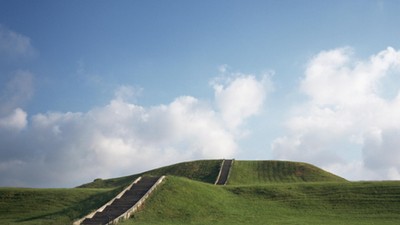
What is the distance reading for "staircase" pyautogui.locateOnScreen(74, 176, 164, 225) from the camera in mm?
33500

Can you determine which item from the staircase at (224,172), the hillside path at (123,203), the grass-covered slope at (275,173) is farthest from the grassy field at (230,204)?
the grass-covered slope at (275,173)

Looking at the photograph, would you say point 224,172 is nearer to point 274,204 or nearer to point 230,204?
point 274,204

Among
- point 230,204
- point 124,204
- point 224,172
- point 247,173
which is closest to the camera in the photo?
point 124,204

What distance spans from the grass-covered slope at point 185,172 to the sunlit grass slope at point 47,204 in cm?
1686

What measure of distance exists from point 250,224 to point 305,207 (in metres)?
9.13

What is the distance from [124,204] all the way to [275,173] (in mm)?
34888

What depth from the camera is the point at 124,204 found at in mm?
37562

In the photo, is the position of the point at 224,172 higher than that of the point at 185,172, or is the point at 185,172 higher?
the point at 224,172

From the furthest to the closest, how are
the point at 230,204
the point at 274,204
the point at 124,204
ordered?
the point at 274,204 < the point at 230,204 < the point at 124,204

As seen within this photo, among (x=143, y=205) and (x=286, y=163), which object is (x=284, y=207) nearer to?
(x=143, y=205)

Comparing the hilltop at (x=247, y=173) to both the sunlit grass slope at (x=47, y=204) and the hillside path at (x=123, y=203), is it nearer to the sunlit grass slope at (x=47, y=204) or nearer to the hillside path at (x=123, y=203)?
the sunlit grass slope at (x=47, y=204)

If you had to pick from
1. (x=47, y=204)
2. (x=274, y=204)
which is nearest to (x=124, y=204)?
(x=47, y=204)

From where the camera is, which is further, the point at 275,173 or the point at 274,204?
the point at 275,173

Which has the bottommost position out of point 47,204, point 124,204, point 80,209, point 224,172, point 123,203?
point 80,209
